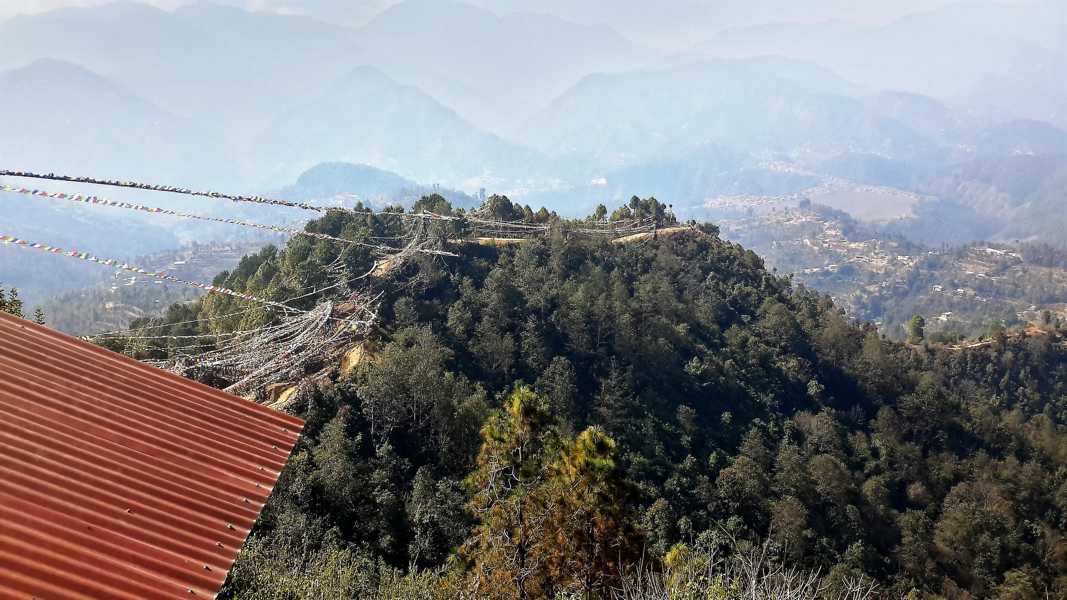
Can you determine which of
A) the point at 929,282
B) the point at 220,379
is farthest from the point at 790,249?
the point at 220,379

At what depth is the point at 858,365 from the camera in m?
34.3

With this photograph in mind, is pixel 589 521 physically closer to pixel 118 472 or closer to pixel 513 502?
pixel 513 502

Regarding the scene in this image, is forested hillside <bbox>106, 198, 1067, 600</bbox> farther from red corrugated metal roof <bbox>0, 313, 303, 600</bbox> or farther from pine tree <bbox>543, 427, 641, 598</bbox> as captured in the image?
red corrugated metal roof <bbox>0, 313, 303, 600</bbox>

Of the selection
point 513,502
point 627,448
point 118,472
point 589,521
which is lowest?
point 627,448

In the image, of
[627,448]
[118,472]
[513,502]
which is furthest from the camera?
[627,448]

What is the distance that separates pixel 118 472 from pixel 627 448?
19298mm

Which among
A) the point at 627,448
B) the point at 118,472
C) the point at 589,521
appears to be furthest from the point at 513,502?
the point at 627,448

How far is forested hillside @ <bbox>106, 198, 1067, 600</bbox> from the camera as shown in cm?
Result: 952

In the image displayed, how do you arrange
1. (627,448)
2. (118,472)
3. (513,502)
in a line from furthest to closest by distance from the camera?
(627,448) < (513,502) < (118,472)

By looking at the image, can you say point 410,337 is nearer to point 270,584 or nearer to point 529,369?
point 529,369

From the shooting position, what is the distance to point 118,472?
4805 millimetres

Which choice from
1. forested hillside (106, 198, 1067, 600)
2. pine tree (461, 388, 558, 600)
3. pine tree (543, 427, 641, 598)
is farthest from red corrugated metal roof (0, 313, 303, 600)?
pine tree (543, 427, 641, 598)

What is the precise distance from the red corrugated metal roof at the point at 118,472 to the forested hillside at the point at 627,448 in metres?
3.02

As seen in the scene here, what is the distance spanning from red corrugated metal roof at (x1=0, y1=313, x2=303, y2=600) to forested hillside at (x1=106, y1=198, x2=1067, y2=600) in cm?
302
